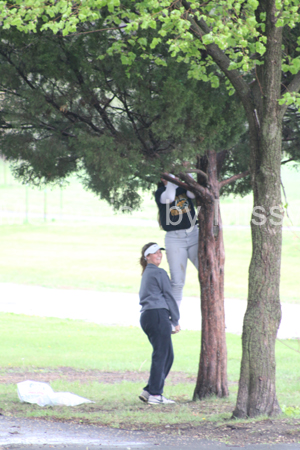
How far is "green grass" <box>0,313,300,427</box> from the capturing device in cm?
586

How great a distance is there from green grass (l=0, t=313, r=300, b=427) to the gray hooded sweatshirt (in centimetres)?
109

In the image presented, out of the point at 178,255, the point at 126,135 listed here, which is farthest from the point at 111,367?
the point at 126,135

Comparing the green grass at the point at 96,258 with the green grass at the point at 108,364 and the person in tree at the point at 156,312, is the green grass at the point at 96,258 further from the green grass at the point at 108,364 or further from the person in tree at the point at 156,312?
the person in tree at the point at 156,312

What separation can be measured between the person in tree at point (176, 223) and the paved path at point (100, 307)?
22.5 feet

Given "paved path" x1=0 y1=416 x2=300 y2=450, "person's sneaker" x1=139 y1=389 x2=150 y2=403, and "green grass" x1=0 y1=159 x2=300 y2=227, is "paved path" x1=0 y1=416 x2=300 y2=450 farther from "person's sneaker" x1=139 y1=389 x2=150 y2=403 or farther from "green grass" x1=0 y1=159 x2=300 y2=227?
"green grass" x1=0 y1=159 x2=300 y2=227

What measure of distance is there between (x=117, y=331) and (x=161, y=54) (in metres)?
8.78

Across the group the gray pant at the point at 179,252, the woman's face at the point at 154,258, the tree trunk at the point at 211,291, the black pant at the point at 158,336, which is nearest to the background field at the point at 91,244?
the tree trunk at the point at 211,291

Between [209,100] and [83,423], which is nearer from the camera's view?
[83,423]

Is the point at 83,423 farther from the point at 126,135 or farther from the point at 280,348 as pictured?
the point at 280,348

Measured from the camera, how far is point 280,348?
1209 cm

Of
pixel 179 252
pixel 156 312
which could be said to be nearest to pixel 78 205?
pixel 179 252

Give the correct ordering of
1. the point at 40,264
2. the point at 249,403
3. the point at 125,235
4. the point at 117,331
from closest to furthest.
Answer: the point at 249,403, the point at 117,331, the point at 40,264, the point at 125,235

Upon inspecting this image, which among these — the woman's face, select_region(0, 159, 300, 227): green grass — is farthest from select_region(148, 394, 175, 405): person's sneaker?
select_region(0, 159, 300, 227): green grass

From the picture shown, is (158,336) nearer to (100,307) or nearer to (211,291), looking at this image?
(211,291)
